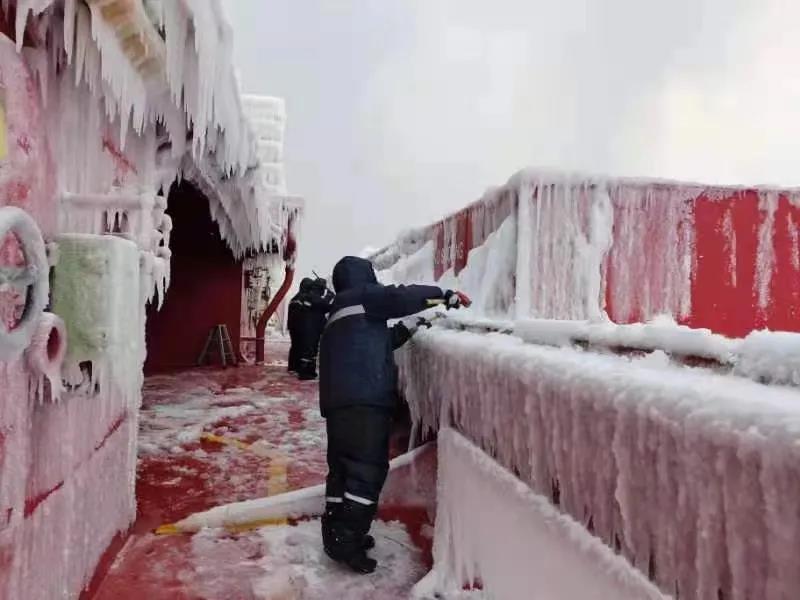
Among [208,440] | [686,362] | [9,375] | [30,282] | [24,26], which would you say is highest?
[24,26]

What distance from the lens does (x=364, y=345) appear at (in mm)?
3543

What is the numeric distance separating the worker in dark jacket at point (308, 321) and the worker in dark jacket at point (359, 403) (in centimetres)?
659

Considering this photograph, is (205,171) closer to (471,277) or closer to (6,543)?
(471,277)

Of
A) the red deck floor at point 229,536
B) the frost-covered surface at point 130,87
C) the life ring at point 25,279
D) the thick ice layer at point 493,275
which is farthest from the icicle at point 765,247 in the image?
the life ring at point 25,279

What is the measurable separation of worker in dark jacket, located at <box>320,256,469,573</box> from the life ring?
1.80 meters

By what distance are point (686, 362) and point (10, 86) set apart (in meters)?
2.08

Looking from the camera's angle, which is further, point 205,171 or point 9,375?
point 205,171

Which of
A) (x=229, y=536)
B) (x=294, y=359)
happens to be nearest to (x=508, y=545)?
(x=229, y=536)

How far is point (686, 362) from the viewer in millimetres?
1587

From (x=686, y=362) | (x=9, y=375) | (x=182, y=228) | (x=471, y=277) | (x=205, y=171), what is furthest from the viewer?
(x=182, y=228)

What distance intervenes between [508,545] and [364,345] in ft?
4.88

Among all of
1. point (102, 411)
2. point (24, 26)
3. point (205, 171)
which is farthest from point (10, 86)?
point (205, 171)

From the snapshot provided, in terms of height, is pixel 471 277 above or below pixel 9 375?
above

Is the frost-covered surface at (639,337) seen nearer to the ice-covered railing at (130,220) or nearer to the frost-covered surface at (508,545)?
the frost-covered surface at (508,545)
